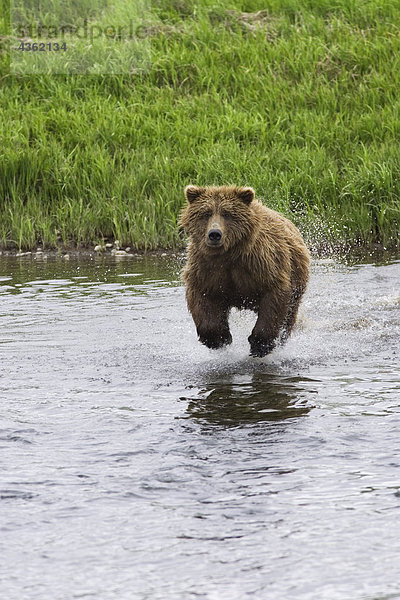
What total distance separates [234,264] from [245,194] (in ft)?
1.52

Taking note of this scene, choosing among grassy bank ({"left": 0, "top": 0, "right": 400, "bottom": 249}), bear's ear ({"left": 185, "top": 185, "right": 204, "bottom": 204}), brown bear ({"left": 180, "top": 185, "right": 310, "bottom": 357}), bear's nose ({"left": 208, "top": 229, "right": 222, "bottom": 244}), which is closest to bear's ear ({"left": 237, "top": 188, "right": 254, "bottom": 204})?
brown bear ({"left": 180, "top": 185, "right": 310, "bottom": 357})

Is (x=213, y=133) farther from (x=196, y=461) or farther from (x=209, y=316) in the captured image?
(x=196, y=461)

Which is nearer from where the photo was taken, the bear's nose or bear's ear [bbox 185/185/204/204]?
the bear's nose

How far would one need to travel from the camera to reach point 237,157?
12.5 m

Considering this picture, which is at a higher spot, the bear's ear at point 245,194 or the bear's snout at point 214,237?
the bear's ear at point 245,194

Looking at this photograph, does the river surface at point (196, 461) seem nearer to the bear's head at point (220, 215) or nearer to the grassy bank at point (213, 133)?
the bear's head at point (220, 215)

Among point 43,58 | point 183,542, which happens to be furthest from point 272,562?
point 43,58

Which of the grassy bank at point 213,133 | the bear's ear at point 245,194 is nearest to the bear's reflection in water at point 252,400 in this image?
the bear's ear at point 245,194

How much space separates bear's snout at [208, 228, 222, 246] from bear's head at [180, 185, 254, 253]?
0.07 metres

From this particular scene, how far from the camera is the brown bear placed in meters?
6.57

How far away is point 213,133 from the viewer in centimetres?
1316

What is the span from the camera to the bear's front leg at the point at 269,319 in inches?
Answer: 270

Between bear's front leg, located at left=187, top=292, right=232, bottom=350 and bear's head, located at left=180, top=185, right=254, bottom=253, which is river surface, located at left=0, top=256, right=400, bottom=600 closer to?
bear's front leg, located at left=187, top=292, right=232, bottom=350

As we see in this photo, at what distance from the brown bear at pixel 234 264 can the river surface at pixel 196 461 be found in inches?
12.2
